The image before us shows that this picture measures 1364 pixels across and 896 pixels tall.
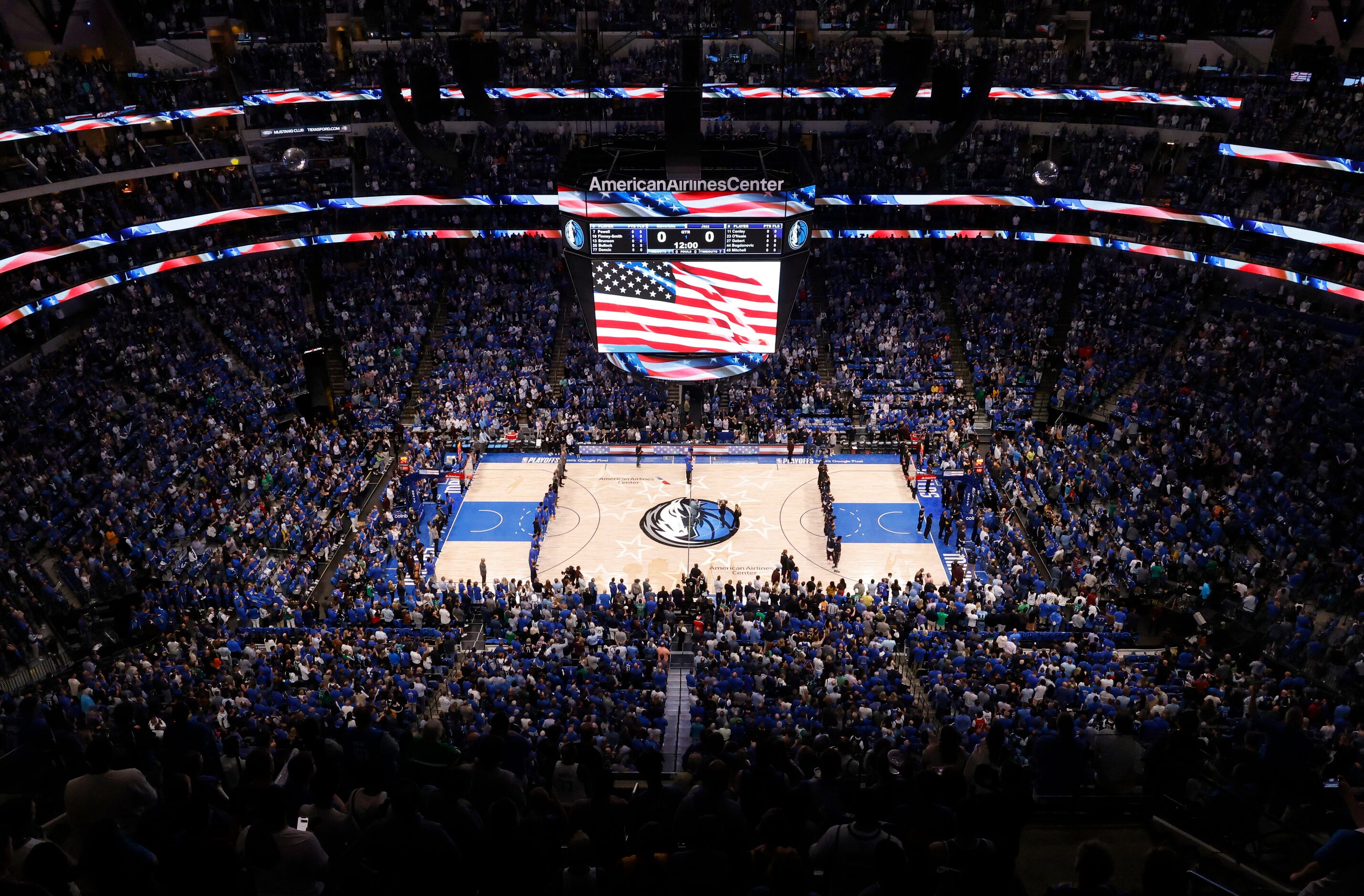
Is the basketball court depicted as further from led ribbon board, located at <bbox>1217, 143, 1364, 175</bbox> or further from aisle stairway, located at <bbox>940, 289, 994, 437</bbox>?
led ribbon board, located at <bbox>1217, 143, 1364, 175</bbox>

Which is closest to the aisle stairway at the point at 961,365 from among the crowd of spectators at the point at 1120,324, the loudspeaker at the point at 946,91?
the crowd of spectators at the point at 1120,324

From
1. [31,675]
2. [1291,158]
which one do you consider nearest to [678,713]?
[31,675]

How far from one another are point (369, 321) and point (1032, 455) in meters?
25.6

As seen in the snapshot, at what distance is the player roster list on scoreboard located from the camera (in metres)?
26.4

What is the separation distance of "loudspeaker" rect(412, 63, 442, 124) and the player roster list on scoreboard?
12.4 metres

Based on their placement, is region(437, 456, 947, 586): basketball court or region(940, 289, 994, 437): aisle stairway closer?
region(437, 456, 947, 586): basketball court

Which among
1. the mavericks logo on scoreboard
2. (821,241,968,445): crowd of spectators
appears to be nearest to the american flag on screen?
the mavericks logo on scoreboard

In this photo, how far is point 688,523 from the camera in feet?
103

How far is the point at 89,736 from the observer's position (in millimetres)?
12305

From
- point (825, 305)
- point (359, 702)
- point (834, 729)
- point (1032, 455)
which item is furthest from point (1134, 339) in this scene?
point (359, 702)

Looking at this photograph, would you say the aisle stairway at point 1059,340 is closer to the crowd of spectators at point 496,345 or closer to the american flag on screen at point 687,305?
the american flag on screen at point 687,305

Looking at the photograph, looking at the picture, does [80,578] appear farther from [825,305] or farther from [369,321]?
[825,305]

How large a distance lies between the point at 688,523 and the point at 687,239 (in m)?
9.23

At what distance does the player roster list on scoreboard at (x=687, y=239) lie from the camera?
2644cm
